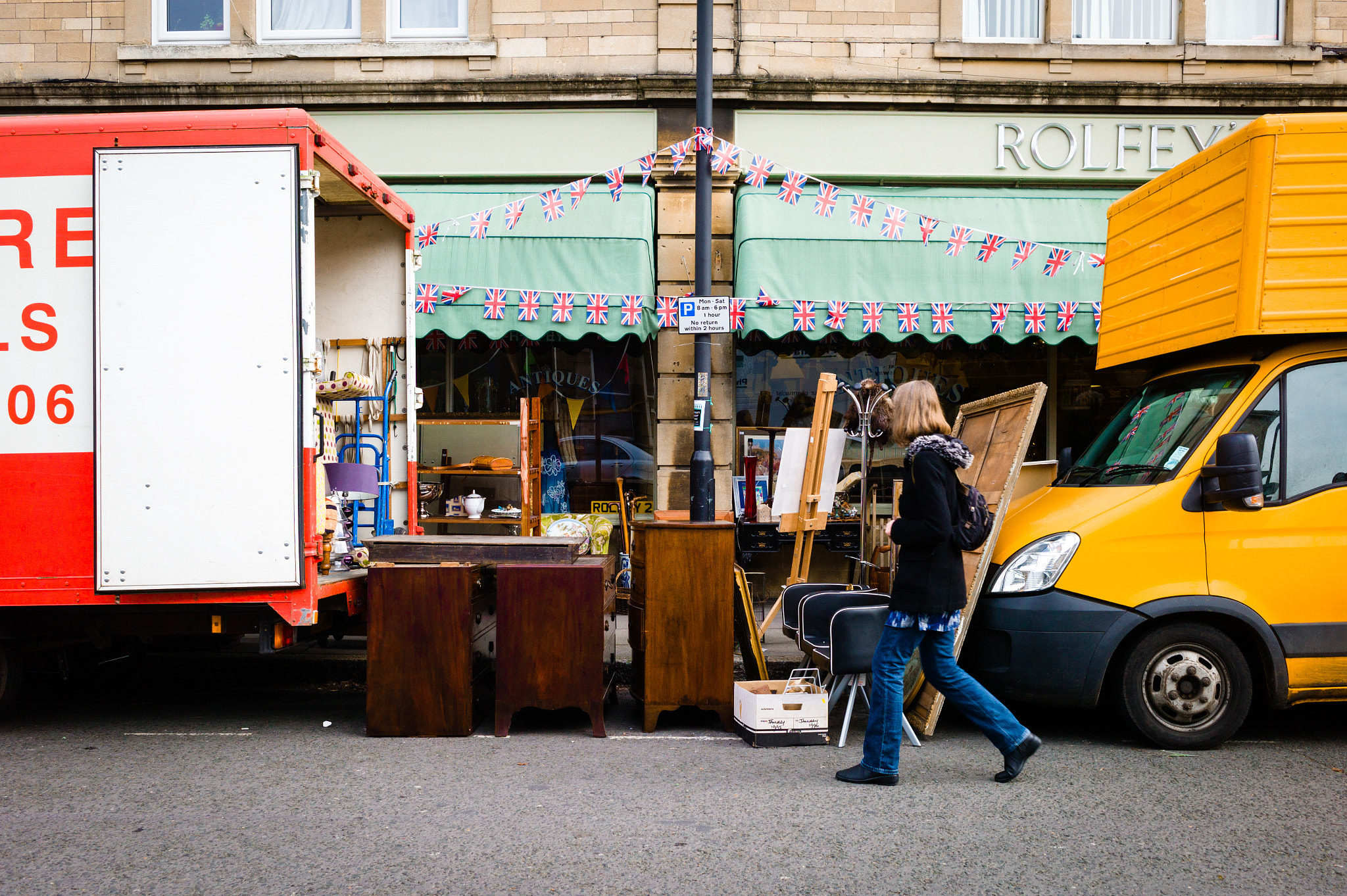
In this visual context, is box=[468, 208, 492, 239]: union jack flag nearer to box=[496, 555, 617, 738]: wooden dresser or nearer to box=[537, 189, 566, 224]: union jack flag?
box=[537, 189, 566, 224]: union jack flag

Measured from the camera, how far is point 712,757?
501 centimetres

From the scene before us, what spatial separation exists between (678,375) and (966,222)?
3.40 m

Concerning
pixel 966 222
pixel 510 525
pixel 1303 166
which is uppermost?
pixel 966 222

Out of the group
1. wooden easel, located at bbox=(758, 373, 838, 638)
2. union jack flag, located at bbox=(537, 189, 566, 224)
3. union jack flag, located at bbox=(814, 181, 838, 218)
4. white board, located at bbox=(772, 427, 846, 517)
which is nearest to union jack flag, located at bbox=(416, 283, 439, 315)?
union jack flag, located at bbox=(537, 189, 566, 224)

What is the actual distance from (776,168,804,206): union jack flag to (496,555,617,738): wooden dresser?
5.09m

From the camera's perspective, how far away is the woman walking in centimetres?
443

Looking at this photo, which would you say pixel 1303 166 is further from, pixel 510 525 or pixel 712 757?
pixel 510 525

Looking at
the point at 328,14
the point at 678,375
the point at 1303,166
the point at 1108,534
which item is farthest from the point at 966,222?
the point at 328,14

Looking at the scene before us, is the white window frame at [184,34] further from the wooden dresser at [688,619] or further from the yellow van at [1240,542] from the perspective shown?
the yellow van at [1240,542]

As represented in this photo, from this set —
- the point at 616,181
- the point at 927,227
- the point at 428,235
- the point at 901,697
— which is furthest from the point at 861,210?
the point at 901,697

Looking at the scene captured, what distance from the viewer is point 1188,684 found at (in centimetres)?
506

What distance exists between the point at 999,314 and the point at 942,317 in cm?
55

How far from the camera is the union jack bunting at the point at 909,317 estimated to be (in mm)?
8984

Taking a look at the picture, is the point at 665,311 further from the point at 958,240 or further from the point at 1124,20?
the point at 1124,20
